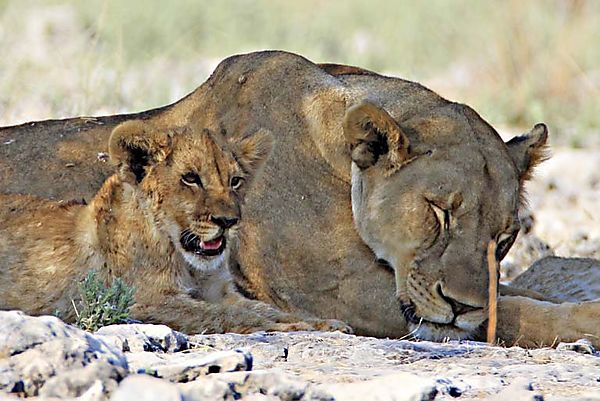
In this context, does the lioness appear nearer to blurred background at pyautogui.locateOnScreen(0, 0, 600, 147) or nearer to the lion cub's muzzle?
the lion cub's muzzle

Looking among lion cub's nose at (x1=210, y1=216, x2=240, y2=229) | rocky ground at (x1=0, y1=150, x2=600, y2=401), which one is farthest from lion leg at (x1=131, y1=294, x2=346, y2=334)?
lion cub's nose at (x1=210, y1=216, x2=240, y2=229)

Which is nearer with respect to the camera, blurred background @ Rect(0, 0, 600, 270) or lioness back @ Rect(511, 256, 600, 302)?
lioness back @ Rect(511, 256, 600, 302)

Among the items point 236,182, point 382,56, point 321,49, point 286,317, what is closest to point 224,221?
point 236,182

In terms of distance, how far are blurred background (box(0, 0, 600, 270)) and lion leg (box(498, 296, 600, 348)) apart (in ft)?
5.24

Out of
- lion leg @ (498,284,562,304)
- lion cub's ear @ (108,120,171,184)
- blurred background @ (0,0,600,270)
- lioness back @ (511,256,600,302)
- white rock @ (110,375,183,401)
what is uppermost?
blurred background @ (0,0,600,270)

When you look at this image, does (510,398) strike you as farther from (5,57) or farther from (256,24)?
(256,24)

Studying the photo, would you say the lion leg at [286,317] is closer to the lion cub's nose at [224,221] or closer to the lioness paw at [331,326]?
the lioness paw at [331,326]

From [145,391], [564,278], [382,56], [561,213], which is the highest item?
[382,56]

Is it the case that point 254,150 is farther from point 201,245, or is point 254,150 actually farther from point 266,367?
point 266,367

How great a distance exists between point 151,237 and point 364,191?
2.85 ft

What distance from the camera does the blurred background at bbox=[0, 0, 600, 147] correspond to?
9.20 m

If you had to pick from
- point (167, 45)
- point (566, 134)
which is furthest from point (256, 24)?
point (566, 134)

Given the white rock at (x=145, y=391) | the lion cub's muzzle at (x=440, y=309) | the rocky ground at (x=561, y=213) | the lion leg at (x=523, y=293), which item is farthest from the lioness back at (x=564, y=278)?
the white rock at (x=145, y=391)

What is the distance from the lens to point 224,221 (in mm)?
4512
